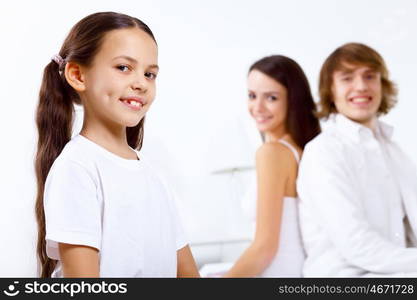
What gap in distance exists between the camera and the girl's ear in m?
0.76

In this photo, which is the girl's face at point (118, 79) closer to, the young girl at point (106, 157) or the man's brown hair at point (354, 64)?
the young girl at point (106, 157)

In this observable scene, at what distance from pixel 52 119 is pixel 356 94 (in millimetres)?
654

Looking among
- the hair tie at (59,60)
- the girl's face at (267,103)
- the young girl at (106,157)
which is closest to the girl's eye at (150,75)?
the young girl at (106,157)

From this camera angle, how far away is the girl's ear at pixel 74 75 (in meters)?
0.76

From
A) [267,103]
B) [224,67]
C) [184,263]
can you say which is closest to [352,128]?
[267,103]

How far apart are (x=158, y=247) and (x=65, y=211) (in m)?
0.14

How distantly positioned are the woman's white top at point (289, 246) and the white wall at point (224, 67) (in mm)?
124

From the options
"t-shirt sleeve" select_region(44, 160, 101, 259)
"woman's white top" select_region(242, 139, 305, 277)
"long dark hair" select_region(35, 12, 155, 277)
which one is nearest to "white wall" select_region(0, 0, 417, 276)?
"woman's white top" select_region(242, 139, 305, 277)

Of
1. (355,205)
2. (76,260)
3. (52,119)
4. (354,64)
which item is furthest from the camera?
(354,64)

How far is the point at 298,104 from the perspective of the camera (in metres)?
1.18

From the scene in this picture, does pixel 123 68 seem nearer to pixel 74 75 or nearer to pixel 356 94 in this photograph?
pixel 74 75

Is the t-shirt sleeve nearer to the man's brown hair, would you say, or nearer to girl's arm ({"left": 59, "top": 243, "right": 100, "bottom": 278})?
girl's arm ({"left": 59, "top": 243, "right": 100, "bottom": 278})

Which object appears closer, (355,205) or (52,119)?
(52,119)

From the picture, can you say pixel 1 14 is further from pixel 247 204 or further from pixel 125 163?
pixel 247 204
